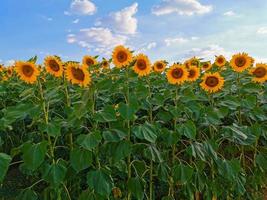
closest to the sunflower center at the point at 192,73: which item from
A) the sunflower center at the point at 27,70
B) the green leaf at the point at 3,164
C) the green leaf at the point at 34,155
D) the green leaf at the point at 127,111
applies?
the green leaf at the point at 127,111

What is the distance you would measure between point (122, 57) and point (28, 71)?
0.89m

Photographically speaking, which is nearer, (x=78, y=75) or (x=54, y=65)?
(x=78, y=75)

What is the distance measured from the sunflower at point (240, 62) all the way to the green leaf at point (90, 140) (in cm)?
217

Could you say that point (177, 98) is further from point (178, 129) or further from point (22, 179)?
point (22, 179)

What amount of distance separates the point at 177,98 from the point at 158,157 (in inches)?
22.8

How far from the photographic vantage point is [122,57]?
14.3 feet

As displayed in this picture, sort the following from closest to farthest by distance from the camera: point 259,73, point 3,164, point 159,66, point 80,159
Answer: point 3,164 < point 80,159 < point 259,73 < point 159,66

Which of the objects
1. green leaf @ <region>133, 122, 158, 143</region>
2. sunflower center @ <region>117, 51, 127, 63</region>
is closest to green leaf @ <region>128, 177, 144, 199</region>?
green leaf @ <region>133, 122, 158, 143</region>

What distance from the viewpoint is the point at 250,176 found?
5.05 meters

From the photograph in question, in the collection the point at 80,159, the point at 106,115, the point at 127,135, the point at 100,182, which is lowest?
the point at 100,182

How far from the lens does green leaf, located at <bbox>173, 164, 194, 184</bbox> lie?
163 inches

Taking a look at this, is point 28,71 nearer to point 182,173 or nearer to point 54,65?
point 54,65

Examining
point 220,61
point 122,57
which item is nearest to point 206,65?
point 220,61

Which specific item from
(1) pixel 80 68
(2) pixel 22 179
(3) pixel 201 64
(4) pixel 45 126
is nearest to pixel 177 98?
(1) pixel 80 68
